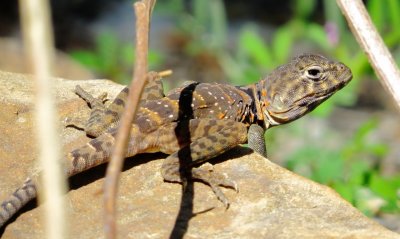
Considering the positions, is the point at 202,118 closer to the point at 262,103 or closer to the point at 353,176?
the point at 262,103

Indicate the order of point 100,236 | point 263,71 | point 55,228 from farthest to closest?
point 263,71 → point 100,236 → point 55,228

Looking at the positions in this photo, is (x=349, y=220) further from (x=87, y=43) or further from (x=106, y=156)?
(x=87, y=43)

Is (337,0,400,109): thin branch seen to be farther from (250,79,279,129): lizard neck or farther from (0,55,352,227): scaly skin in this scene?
(250,79,279,129): lizard neck

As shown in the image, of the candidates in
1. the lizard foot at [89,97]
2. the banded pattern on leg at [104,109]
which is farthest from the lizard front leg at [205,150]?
the lizard foot at [89,97]

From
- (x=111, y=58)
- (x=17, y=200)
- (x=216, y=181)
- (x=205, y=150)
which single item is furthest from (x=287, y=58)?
(x=17, y=200)

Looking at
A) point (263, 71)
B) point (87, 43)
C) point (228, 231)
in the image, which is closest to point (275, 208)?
point (228, 231)

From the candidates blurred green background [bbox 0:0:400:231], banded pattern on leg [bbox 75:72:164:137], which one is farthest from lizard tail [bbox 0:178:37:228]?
blurred green background [bbox 0:0:400:231]

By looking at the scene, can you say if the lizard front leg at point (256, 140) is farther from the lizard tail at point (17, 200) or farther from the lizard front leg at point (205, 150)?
the lizard tail at point (17, 200)

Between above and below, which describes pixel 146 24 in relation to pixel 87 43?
above
